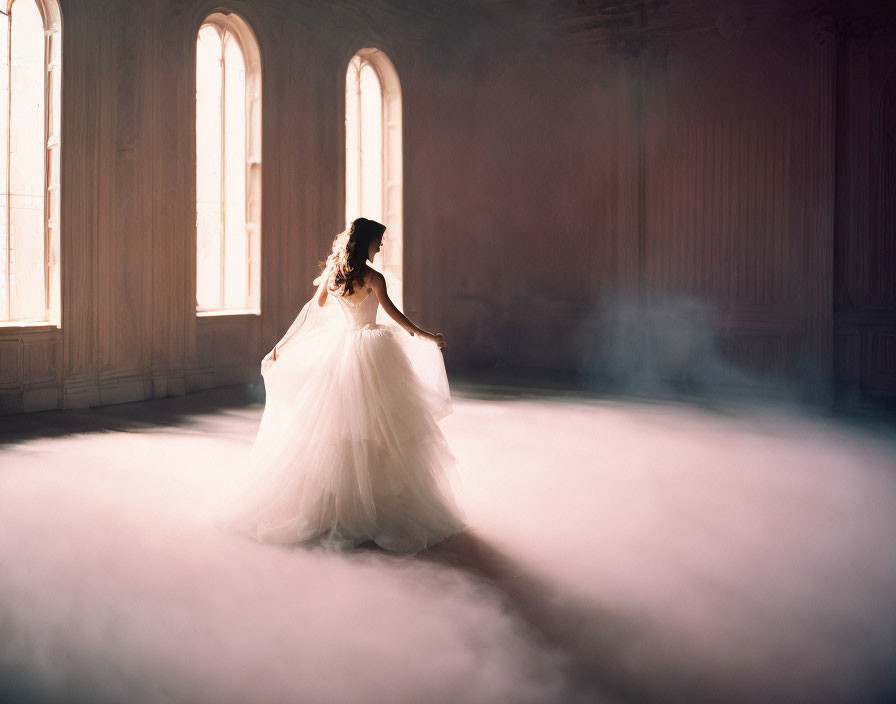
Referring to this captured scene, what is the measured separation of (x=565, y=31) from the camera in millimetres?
10047

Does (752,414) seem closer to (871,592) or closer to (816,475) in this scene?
(816,475)

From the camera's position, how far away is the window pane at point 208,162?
27.8 ft

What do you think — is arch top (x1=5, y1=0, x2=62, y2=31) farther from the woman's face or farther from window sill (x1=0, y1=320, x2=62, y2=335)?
the woman's face

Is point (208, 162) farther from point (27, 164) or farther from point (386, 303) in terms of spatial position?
point (386, 303)

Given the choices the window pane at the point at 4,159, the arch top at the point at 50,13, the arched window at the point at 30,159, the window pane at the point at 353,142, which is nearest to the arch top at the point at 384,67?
the window pane at the point at 353,142

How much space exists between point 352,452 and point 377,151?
7380 millimetres

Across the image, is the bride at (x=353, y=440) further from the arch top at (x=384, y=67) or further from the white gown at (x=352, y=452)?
the arch top at (x=384, y=67)

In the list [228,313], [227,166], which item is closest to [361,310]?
[228,313]

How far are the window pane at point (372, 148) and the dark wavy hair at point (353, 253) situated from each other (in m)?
6.48

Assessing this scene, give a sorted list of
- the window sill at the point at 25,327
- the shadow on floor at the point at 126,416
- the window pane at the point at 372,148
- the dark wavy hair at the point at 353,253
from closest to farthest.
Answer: the dark wavy hair at the point at 353,253 → the shadow on floor at the point at 126,416 → the window sill at the point at 25,327 → the window pane at the point at 372,148

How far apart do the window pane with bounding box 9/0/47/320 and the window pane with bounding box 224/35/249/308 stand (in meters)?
2.01

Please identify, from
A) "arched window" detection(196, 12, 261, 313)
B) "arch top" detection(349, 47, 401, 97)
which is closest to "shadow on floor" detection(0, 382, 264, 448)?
"arched window" detection(196, 12, 261, 313)

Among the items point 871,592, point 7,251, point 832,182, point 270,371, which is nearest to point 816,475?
point 871,592

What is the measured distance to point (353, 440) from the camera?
3.79 meters
